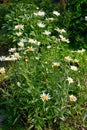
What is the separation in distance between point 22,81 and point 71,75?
27.6 inches

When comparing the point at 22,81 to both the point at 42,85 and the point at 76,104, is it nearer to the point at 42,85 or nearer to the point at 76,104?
the point at 42,85

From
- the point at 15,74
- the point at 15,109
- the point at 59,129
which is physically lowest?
the point at 59,129

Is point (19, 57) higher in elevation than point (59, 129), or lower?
higher

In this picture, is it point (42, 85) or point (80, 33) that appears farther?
point (80, 33)

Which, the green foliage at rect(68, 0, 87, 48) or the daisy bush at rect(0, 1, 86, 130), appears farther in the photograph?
the green foliage at rect(68, 0, 87, 48)

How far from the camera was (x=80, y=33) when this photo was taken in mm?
6426

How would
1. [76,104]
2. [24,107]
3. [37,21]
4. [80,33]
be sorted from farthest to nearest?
[80,33]
[37,21]
[76,104]
[24,107]

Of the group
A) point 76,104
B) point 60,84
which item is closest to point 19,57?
point 60,84

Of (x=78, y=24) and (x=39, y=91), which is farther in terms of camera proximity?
(x=78, y=24)

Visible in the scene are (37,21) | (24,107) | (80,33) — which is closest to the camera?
(24,107)

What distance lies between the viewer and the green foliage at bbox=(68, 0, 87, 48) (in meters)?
6.34

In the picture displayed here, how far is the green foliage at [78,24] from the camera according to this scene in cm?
634

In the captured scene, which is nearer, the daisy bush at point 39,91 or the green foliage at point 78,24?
the daisy bush at point 39,91

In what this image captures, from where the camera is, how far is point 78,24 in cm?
642
